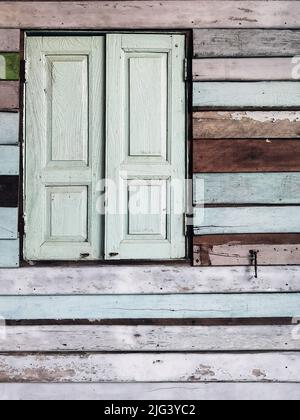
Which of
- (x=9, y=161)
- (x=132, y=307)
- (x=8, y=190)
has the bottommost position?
→ (x=132, y=307)

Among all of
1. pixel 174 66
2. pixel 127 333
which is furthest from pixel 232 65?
pixel 127 333

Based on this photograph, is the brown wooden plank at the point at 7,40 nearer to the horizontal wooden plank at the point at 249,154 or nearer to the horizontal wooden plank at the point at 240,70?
the horizontal wooden plank at the point at 240,70

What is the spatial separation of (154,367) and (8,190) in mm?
1442

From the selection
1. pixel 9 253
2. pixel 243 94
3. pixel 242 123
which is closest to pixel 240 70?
pixel 243 94

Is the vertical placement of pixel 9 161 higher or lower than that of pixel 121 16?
lower

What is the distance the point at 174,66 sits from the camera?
353 centimetres

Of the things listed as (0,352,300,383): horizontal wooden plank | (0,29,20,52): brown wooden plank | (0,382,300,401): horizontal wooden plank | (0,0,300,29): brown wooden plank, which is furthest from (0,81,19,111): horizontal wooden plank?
(0,382,300,401): horizontal wooden plank

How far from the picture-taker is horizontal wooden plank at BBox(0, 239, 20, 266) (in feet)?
11.3

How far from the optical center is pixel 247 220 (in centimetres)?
346

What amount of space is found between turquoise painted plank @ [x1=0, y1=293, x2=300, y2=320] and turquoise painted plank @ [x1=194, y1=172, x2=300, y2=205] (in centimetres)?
62

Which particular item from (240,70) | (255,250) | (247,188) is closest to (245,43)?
(240,70)

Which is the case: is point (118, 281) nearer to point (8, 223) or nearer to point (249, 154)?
point (8, 223)
